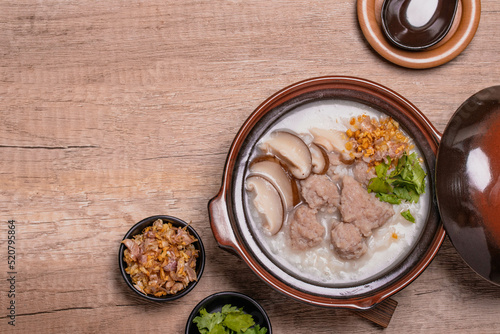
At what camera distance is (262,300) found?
2543mm

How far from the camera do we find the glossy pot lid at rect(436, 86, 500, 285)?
→ 1.97m

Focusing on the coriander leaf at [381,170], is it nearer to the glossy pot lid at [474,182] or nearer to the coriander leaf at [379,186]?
the coriander leaf at [379,186]

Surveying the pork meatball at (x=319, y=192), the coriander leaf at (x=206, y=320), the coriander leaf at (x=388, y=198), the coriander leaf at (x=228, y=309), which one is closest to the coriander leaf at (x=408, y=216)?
the coriander leaf at (x=388, y=198)

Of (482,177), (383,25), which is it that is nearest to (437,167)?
(482,177)

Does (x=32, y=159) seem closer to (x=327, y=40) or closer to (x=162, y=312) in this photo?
(x=162, y=312)

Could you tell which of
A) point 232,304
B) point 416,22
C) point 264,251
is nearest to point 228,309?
point 232,304

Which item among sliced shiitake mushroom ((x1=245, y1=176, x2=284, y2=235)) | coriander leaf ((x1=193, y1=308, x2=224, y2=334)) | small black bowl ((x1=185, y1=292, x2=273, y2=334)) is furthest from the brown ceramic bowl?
coriander leaf ((x1=193, y1=308, x2=224, y2=334))

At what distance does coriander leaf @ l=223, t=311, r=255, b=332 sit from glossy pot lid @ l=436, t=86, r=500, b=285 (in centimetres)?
111

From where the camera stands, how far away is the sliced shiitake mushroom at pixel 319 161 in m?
2.33

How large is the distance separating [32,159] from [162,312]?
118 cm

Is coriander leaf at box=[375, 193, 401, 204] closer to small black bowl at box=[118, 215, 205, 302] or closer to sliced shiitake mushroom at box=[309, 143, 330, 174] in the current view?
sliced shiitake mushroom at box=[309, 143, 330, 174]

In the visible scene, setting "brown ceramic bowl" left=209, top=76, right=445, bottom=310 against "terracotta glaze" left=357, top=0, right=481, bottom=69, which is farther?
"terracotta glaze" left=357, top=0, right=481, bottom=69

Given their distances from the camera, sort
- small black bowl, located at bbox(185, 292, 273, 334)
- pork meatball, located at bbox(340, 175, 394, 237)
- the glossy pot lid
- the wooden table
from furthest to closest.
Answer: the wooden table → small black bowl, located at bbox(185, 292, 273, 334) → pork meatball, located at bbox(340, 175, 394, 237) → the glossy pot lid

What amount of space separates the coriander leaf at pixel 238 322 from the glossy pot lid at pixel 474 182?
1.11 m
